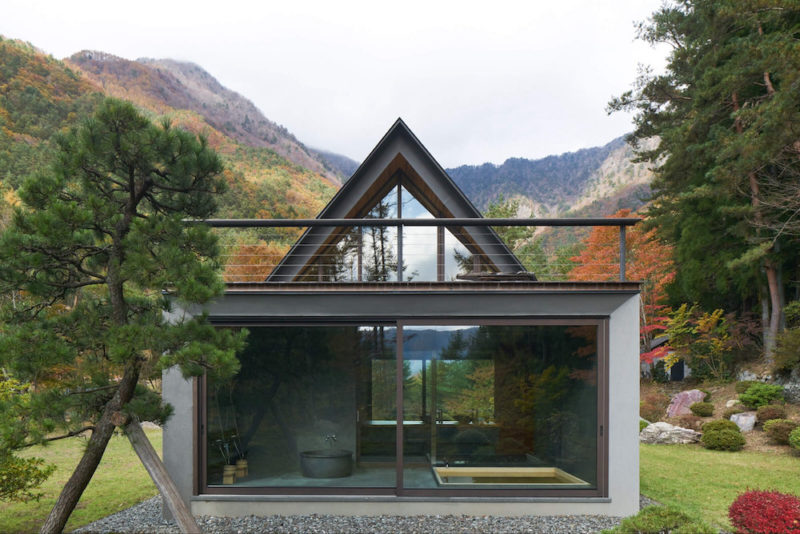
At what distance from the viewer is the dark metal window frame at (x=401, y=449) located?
696 centimetres

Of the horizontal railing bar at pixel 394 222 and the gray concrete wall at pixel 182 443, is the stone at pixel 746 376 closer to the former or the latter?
the horizontal railing bar at pixel 394 222

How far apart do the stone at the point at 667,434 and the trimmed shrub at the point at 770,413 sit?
1.69m

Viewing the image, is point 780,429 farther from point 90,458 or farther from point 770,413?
point 90,458

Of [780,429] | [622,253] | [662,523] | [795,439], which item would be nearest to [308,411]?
[662,523]

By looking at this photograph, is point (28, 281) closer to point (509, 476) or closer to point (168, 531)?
point (168, 531)

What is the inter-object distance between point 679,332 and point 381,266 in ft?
52.7

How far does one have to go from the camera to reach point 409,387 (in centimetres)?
728

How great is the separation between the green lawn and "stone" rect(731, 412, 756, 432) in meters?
1.59

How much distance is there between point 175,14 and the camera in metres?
91.2

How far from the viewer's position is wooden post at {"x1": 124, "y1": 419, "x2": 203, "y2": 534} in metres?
5.20

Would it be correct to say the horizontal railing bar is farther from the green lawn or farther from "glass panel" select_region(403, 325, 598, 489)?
the green lawn

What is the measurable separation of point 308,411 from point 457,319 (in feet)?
8.56

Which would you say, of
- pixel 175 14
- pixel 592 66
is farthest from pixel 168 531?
pixel 175 14

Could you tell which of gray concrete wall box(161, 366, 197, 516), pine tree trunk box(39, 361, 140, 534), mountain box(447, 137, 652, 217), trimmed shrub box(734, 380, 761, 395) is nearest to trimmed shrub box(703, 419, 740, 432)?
trimmed shrub box(734, 380, 761, 395)
